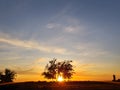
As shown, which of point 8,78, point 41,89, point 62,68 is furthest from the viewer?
point 8,78

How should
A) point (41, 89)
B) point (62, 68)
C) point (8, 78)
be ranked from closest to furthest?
point (41, 89)
point (62, 68)
point (8, 78)

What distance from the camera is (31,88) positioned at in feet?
97.2

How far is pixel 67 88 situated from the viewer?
29.6 m

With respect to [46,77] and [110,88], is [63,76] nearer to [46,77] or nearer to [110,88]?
[46,77]

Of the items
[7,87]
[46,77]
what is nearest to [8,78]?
[46,77]

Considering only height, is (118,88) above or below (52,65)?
below

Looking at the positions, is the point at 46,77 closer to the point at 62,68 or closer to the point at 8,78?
the point at 62,68

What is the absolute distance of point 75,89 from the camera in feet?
96.2

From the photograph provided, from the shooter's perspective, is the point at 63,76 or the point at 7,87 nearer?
the point at 7,87

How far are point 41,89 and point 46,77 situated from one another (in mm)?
64529

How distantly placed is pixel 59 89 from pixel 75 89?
1.62 metres

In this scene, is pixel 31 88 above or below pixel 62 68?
below

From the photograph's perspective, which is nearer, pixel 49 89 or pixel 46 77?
pixel 49 89

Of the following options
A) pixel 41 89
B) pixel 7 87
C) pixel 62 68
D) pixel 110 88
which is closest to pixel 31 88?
pixel 41 89
